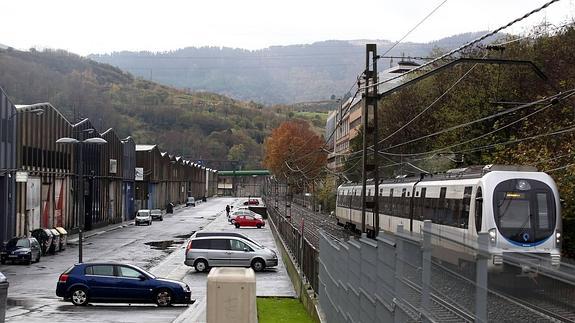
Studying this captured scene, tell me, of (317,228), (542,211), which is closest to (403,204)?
(542,211)

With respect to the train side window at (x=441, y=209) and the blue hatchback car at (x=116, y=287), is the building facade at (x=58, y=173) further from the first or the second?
the train side window at (x=441, y=209)

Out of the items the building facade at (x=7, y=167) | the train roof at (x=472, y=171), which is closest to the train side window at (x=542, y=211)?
the train roof at (x=472, y=171)

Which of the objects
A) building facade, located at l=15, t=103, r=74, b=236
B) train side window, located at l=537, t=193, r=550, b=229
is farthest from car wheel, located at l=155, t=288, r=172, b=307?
building facade, located at l=15, t=103, r=74, b=236

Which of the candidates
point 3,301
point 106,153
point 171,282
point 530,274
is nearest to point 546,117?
point 171,282

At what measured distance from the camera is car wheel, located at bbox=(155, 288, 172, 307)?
2895 centimetres

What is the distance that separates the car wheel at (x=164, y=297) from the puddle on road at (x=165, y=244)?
25832mm

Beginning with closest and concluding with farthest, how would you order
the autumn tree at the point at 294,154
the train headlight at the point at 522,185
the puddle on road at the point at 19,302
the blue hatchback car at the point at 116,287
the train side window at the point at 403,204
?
1. the train headlight at the point at 522,185
2. the puddle on road at the point at 19,302
3. the blue hatchback car at the point at 116,287
4. the train side window at the point at 403,204
5. the autumn tree at the point at 294,154

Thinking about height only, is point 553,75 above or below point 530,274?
above

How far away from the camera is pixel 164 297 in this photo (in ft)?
95.1

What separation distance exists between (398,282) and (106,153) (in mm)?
78654

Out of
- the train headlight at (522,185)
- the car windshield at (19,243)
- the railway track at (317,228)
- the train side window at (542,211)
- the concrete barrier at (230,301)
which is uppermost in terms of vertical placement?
the train headlight at (522,185)

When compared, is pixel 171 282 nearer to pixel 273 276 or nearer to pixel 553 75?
pixel 273 276

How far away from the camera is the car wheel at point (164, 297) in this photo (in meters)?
29.0

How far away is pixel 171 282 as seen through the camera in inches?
1147
